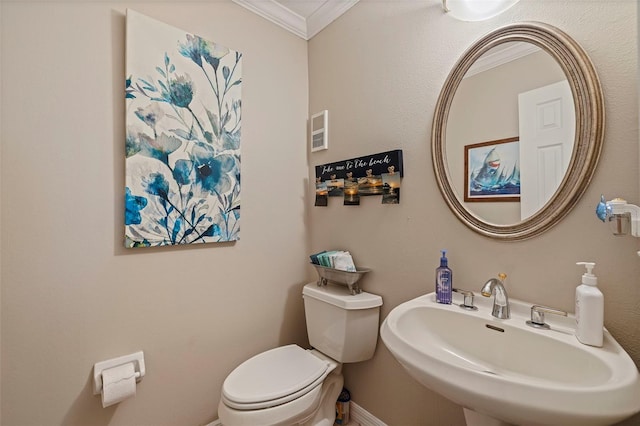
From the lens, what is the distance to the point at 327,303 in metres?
1.42

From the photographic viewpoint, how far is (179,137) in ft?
4.35

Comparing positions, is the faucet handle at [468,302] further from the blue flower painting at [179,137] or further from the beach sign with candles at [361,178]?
the blue flower painting at [179,137]

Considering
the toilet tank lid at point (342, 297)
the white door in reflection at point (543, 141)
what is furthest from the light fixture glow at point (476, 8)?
the toilet tank lid at point (342, 297)

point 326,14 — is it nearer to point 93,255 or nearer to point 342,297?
point 342,297

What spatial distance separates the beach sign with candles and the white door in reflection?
0.49m

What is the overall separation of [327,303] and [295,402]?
1.46ft

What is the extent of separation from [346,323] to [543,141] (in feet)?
3.54

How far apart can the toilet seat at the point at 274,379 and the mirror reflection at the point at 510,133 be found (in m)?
1.01

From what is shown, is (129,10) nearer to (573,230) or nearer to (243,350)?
(243,350)

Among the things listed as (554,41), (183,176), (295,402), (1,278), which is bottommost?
(295,402)

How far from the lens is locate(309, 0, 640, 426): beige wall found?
80cm

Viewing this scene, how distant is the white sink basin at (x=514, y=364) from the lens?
57 cm

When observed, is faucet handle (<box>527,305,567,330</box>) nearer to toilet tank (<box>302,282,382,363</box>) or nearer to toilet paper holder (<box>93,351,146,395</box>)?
toilet tank (<box>302,282,382,363</box>)

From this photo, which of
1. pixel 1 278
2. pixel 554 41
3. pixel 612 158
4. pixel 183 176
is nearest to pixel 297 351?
pixel 183 176
